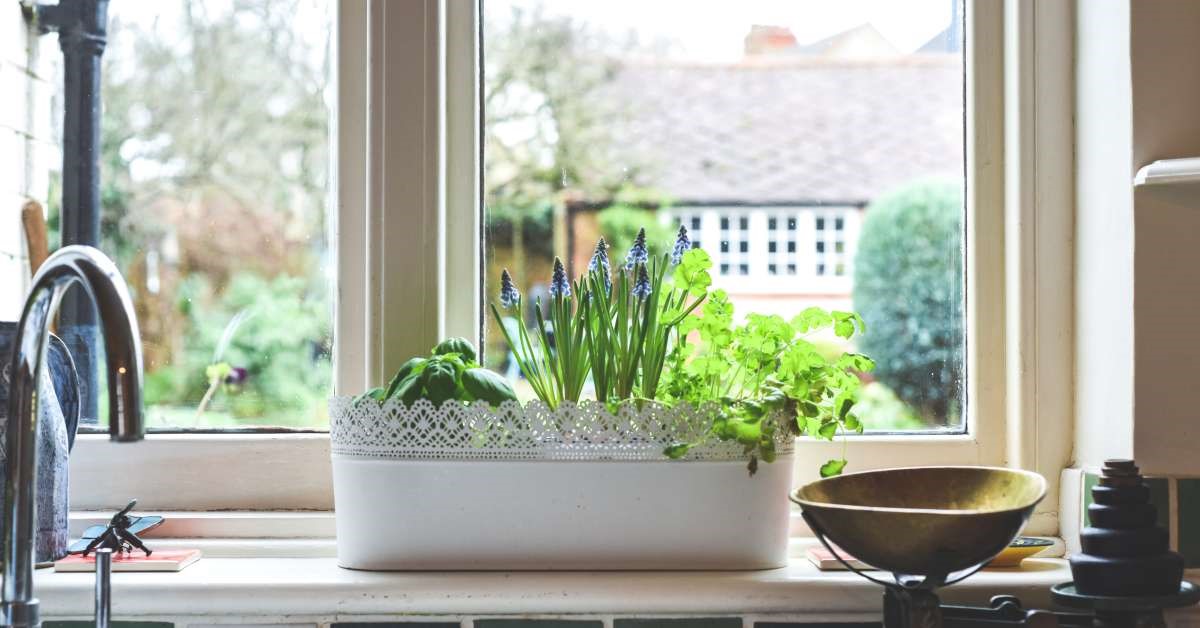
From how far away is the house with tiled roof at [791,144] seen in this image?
156 cm

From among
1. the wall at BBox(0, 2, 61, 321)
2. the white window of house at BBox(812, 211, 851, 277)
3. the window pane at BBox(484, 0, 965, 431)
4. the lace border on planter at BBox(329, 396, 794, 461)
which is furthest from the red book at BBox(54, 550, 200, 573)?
the white window of house at BBox(812, 211, 851, 277)

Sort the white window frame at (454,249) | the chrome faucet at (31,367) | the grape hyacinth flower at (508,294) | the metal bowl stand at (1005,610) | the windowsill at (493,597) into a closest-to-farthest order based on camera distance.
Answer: the chrome faucet at (31,367) → the metal bowl stand at (1005,610) → the windowsill at (493,597) → the grape hyacinth flower at (508,294) → the white window frame at (454,249)

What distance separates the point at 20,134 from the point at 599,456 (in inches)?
35.0

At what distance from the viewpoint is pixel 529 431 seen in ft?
4.29

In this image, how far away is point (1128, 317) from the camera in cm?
131

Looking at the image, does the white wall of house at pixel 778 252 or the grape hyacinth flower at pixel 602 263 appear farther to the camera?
the white wall of house at pixel 778 252

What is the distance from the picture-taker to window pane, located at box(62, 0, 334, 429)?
155 centimetres

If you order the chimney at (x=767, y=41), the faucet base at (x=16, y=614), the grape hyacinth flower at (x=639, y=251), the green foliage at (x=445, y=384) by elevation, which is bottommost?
the faucet base at (x=16, y=614)

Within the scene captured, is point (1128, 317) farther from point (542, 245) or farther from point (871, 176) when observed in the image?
point (542, 245)

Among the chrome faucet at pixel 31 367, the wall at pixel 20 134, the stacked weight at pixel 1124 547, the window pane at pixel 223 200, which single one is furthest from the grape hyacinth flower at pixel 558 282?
the wall at pixel 20 134

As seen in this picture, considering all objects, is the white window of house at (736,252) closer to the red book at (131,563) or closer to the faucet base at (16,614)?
the red book at (131,563)

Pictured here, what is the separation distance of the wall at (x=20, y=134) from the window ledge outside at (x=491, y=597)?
0.47m

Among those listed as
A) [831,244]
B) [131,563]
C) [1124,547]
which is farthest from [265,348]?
[1124,547]

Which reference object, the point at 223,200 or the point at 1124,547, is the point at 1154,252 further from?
the point at 223,200
